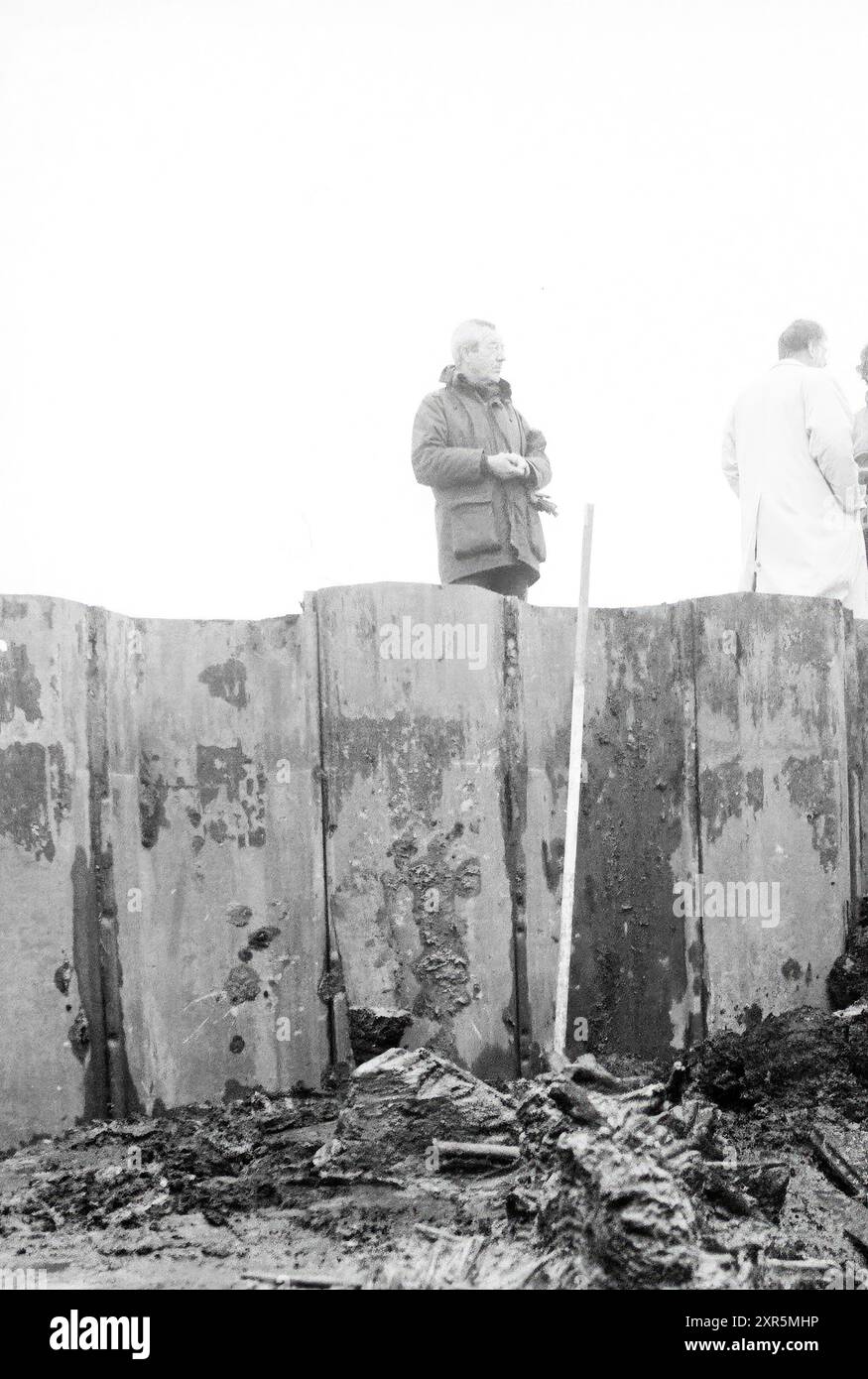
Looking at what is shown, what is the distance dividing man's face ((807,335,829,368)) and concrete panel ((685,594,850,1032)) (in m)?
1.79

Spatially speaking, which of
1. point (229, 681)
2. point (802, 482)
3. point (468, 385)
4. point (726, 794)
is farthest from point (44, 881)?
point (802, 482)

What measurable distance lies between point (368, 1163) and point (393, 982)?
2.89 ft

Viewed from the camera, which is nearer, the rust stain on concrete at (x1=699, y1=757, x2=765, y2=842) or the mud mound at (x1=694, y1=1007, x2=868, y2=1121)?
the mud mound at (x1=694, y1=1007, x2=868, y2=1121)

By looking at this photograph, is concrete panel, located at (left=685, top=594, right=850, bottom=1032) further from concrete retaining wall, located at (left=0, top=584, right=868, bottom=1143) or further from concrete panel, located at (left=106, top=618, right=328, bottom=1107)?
concrete panel, located at (left=106, top=618, right=328, bottom=1107)

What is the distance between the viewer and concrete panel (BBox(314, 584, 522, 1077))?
14.7ft

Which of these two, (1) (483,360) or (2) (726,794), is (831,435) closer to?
(1) (483,360)

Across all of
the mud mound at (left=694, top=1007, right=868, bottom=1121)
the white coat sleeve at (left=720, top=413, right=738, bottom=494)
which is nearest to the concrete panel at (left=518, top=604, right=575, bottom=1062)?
the mud mound at (left=694, top=1007, right=868, bottom=1121)

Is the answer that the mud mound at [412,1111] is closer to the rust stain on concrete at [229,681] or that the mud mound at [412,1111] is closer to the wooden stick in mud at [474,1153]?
the wooden stick in mud at [474,1153]

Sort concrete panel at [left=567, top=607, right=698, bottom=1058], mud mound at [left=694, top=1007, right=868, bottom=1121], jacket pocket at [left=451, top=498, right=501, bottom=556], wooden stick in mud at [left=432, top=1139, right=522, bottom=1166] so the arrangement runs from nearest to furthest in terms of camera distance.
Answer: wooden stick in mud at [left=432, top=1139, right=522, bottom=1166]
mud mound at [left=694, top=1007, right=868, bottom=1121]
concrete panel at [left=567, top=607, right=698, bottom=1058]
jacket pocket at [left=451, top=498, right=501, bottom=556]

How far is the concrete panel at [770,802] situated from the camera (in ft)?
15.4

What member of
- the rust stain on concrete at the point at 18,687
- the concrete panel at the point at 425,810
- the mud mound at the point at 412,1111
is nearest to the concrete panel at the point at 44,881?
the rust stain on concrete at the point at 18,687

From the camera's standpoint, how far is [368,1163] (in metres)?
3.66
